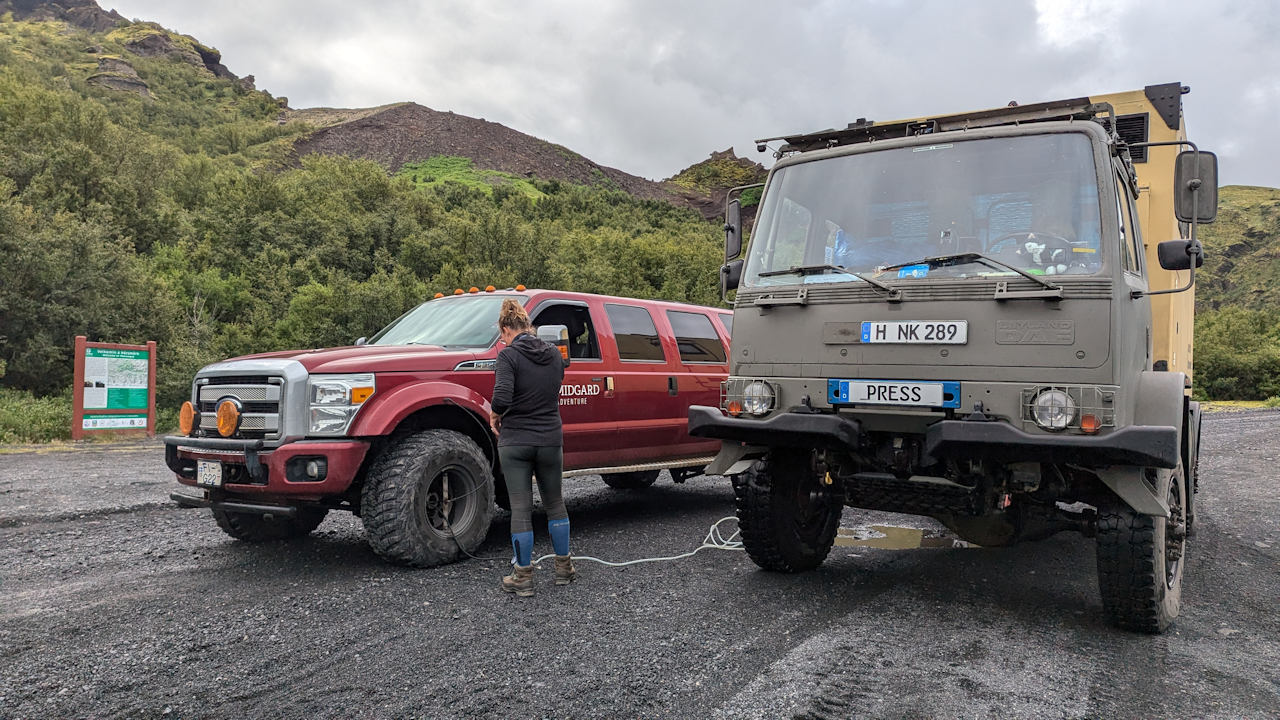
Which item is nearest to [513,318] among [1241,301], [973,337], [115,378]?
[973,337]

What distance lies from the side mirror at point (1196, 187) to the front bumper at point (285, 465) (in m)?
5.10

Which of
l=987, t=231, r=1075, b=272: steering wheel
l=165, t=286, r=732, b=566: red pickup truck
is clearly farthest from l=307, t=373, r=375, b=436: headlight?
l=987, t=231, r=1075, b=272: steering wheel

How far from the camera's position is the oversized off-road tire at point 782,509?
5.10 metres

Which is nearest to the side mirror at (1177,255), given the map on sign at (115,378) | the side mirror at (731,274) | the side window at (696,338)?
the side mirror at (731,274)

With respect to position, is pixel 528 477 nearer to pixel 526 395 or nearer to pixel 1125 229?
pixel 526 395

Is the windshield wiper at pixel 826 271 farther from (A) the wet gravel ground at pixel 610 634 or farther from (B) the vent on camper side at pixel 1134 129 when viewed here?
(B) the vent on camper side at pixel 1134 129

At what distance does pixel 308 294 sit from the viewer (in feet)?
75.3

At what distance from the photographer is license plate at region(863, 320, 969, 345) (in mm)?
4129

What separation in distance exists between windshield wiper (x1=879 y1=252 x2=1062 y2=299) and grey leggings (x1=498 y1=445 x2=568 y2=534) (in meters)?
2.42

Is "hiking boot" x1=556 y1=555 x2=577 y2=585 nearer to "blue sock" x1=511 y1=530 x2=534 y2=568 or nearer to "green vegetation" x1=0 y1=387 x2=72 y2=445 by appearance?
"blue sock" x1=511 y1=530 x2=534 y2=568

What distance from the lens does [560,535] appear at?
5227mm

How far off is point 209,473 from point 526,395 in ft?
7.65

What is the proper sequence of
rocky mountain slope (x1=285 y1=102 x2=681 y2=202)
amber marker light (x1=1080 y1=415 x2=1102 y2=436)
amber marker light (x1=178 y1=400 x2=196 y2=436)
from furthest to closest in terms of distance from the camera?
rocky mountain slope (x1=285 y1=102 x2=681 y2=202) → amber marker light (x1=178 y1=400 x2=196 y2=436) → amber marker light (x1=1080 y1=415 x2=1102 y2=436)

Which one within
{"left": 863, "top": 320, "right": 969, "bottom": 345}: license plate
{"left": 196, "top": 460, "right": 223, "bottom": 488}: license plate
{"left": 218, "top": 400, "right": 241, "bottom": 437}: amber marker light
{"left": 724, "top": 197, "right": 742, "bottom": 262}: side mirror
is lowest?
{"left": 196, "top": 460, "right": 223, "bottom": 488}: license plate
